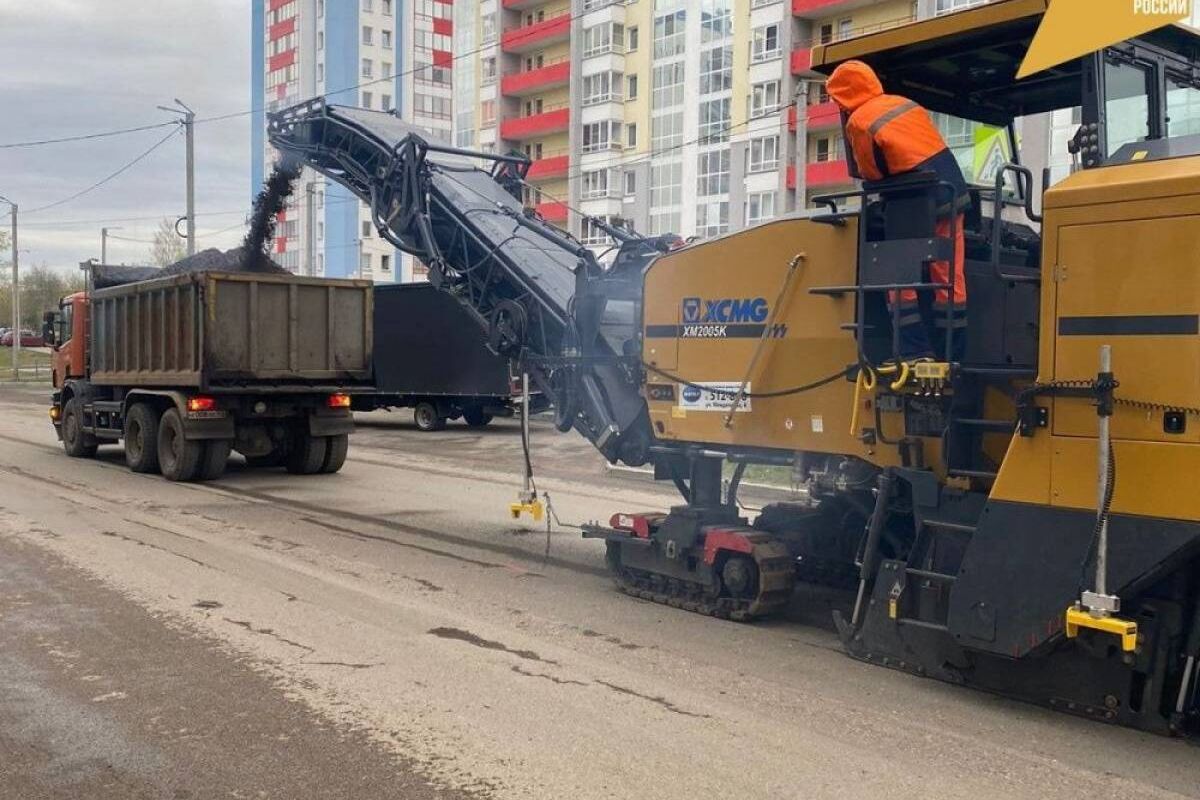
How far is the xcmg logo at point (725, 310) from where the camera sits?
673 cm

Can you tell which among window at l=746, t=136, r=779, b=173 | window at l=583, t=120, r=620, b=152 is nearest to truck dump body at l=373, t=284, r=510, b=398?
window at l=746, t=136, r=779, b=173

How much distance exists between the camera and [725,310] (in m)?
6.96

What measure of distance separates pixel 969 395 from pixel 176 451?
11154mm

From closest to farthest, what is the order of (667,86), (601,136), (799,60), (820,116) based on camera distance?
(820,116), (799,60), (667,86), (601,136)

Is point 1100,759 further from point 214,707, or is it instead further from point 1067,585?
point 214,707

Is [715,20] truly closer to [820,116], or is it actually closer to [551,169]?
[820,116]

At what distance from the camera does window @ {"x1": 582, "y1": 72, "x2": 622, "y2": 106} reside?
174ft

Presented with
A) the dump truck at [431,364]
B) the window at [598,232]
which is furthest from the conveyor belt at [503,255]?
the dump truck at [431,364]

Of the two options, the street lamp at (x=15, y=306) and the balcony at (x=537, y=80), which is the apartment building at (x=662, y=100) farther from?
the street lamp at (x=15, y=306)

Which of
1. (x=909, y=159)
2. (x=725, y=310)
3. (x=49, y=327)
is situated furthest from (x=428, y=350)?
(x=909, y=159)

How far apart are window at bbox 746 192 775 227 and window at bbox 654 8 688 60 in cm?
970

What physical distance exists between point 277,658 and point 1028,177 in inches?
185

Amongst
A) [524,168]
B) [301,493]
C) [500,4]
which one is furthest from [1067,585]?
[500,4]

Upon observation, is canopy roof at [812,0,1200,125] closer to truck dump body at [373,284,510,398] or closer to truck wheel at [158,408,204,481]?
truck wheel at [158,408,204,481]
